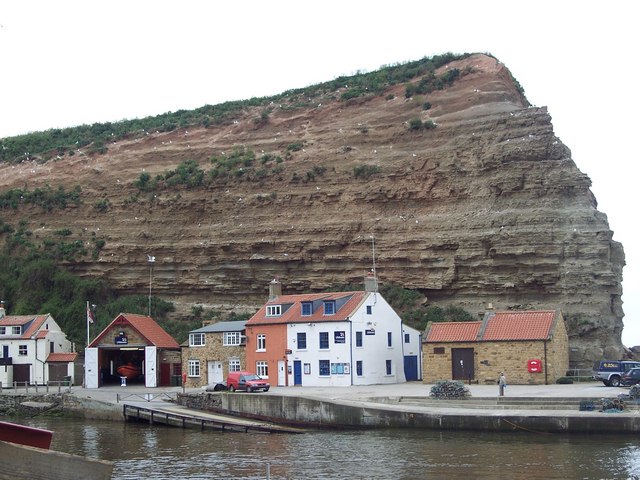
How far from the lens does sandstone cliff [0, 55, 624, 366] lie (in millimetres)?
59156

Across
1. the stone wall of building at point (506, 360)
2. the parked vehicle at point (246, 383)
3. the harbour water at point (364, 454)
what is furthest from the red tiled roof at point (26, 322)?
the stone wall of building at point (506, 360)

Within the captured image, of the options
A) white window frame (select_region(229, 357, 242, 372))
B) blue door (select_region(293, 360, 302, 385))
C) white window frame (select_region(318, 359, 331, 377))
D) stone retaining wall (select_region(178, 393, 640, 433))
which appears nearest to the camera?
stone retaining wall (select_region(178, 393, 640, 433))

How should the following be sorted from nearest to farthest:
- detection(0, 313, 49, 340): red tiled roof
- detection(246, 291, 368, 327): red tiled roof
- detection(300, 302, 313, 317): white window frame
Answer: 1. detection(246, 291, 368, 327): red tiled roof
2. detection(300, 302, 313, 317): white window frame
3. detection(0, 313, 49, 340): red tiled roof

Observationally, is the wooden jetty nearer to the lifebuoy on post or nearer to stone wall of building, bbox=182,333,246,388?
stone wall of building, bbox=182,333,246,388

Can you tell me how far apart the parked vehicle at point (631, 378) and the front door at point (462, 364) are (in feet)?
27.4

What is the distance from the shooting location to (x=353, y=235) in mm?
67750

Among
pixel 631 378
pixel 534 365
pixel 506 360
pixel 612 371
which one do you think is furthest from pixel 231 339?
pixel 631 378

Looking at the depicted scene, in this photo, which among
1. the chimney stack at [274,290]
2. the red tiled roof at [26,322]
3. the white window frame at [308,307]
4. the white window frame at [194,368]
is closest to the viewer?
the white window frame at [308,307]

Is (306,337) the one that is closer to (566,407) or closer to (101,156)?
(566,407)

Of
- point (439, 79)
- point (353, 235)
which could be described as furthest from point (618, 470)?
point (439, 79)

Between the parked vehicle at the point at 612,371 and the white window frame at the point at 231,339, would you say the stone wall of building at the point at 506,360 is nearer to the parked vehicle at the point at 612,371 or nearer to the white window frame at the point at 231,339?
the parked vehicle at the point at 612,371

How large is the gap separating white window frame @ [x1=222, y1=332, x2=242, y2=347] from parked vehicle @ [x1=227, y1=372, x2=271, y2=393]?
7087 millimetres

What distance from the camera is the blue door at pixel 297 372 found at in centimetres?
5119

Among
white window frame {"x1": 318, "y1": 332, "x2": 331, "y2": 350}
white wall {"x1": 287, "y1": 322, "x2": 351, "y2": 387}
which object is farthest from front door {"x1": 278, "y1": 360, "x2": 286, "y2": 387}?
white window frame {"x1": 318, "y1": 332, "x2": 331, "y2": 350}
